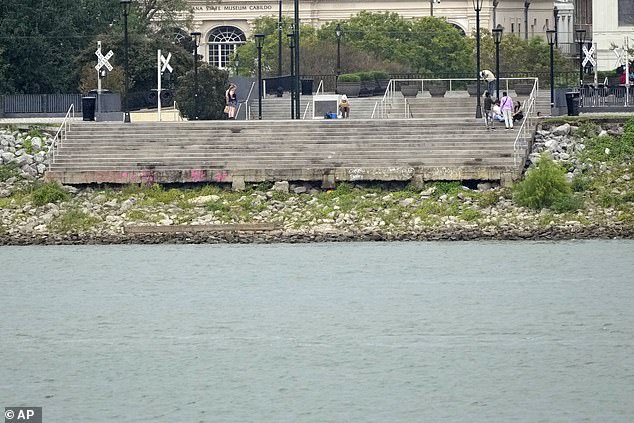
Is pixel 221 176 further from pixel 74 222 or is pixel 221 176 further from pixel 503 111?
pixel 503 111

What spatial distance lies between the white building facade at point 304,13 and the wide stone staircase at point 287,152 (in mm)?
50305

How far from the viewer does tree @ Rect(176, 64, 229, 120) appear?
68250 millimetres

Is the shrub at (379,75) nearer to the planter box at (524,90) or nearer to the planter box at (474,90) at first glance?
the planter box at (474,90)

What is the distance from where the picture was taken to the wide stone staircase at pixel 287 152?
5788 cm

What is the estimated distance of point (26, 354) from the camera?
40.1 metres

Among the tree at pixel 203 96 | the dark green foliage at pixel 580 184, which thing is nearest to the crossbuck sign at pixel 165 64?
the tree at pixel 203 96

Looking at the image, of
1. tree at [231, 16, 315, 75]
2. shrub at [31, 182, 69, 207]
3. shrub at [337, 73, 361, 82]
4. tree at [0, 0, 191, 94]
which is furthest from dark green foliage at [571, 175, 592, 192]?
tree at [231, 16, 315, 75]

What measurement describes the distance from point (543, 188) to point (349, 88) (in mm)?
20860

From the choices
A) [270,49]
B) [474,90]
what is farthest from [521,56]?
[474,90]

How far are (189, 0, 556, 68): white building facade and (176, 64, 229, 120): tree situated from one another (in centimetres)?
4220

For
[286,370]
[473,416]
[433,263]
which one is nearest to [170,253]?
[433,263]

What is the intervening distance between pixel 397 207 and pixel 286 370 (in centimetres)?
1857

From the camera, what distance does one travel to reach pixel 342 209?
56312mm

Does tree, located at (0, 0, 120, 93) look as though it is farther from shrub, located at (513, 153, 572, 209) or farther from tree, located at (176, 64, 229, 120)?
shrub, located at (513, 153, 572, 209)
